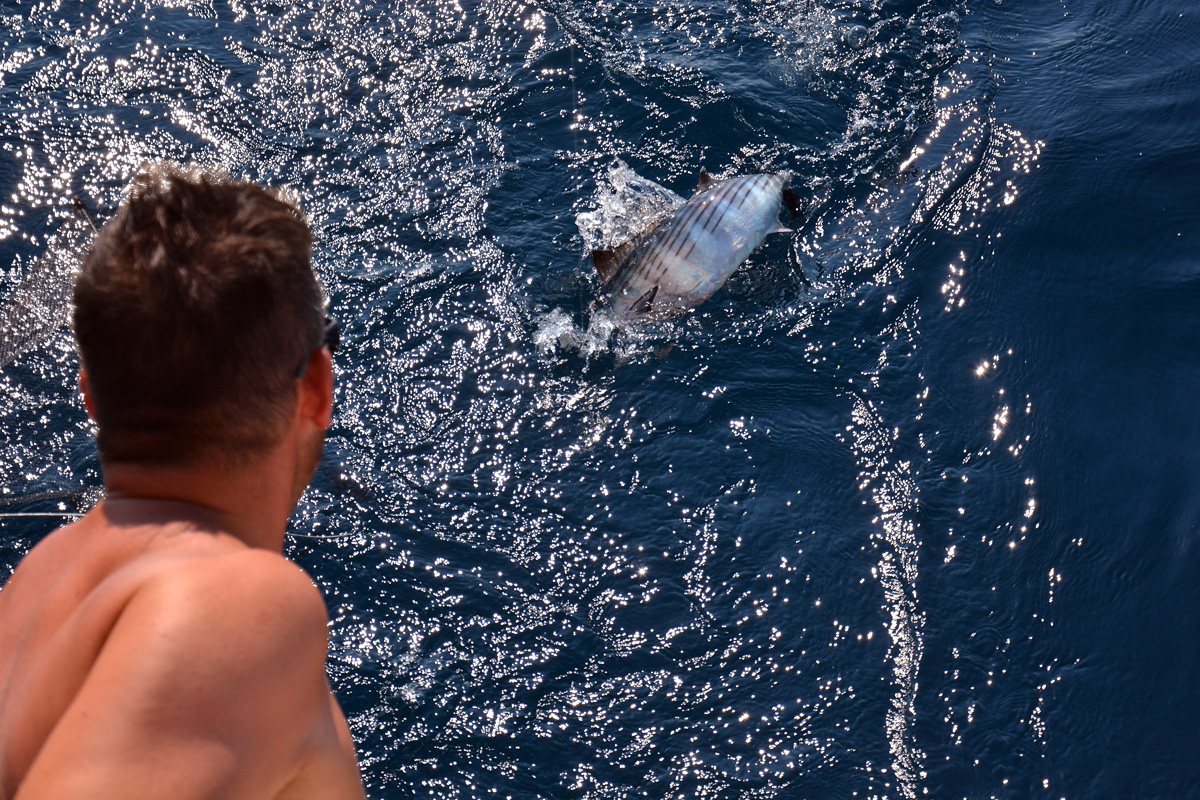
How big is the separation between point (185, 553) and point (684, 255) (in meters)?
2.93

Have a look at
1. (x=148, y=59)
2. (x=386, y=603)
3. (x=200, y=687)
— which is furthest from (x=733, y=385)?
(x=148, y=59)

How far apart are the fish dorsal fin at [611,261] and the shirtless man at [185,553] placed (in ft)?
8.36

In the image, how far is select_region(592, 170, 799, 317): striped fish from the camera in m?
4.00

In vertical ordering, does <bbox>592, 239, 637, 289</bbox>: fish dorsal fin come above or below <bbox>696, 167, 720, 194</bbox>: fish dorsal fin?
below

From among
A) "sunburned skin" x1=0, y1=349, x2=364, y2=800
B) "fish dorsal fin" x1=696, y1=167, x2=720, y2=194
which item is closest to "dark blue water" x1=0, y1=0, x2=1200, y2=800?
"fish dorsal fin" x1=696, y1=167, x2=720, y2=194

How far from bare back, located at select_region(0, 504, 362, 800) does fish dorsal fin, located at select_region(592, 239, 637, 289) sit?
9.12 feet

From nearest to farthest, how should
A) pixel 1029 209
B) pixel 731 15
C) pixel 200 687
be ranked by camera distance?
pixel 200 687 < pixel 1029 209 < pixel 731 15

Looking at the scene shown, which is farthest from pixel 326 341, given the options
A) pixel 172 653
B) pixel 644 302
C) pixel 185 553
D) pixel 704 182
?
pixel 704 182

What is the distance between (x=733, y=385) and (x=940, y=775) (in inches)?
65.1

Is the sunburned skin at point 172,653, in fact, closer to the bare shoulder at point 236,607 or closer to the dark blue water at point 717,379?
the bare shoulder at point 236,607

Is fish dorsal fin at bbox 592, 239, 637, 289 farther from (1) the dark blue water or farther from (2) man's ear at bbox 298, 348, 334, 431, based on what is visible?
(2) man's ear at bbox 298, 348, 334, 431

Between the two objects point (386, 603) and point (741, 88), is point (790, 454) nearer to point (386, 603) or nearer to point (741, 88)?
point (386, 603)

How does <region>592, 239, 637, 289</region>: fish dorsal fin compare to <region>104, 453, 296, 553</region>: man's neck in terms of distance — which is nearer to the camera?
<region>104, 453, 296, 553</region>: man's neck

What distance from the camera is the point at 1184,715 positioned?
3.00 metres
